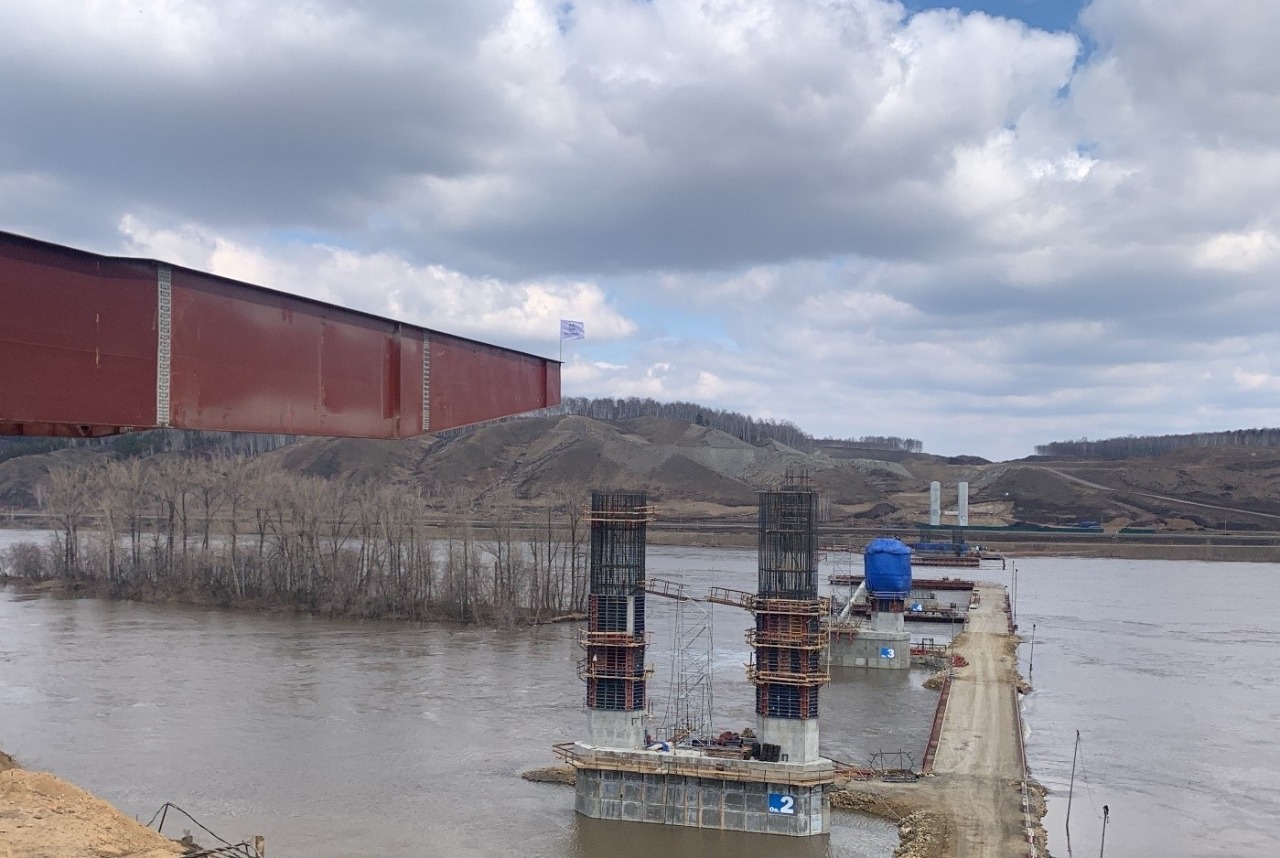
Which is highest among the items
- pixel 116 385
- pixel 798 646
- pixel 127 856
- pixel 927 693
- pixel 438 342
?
pixel 438 342

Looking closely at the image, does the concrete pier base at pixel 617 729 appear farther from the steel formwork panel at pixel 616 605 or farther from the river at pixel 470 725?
the river at pixel 470 725

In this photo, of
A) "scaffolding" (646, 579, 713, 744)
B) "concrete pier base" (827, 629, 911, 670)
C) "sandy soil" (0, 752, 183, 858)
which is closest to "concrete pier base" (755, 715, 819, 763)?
"scaffolding" (646, 579, 713, 744)

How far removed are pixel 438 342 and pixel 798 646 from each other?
1643 centimetres

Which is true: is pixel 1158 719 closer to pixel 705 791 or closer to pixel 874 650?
pixel 874 650

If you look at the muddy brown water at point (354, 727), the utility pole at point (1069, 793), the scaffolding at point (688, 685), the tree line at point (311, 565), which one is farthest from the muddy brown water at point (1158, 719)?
the tree line at point (311, 565)

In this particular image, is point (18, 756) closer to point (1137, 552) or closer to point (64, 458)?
point (1137, 552)

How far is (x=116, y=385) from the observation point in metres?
10.8

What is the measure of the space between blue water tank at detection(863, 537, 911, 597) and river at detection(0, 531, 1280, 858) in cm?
556

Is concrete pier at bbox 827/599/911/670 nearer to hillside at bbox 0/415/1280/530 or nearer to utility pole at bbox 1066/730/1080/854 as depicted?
utility pole at bbox 1066/730/1080/854

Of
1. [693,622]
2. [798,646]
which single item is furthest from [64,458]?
[798,646]

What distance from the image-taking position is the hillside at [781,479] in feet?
521

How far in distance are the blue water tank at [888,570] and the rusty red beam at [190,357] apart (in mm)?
45658

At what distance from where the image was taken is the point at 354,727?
38750 millimetres

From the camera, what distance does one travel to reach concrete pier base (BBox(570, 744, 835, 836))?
2777 cm
